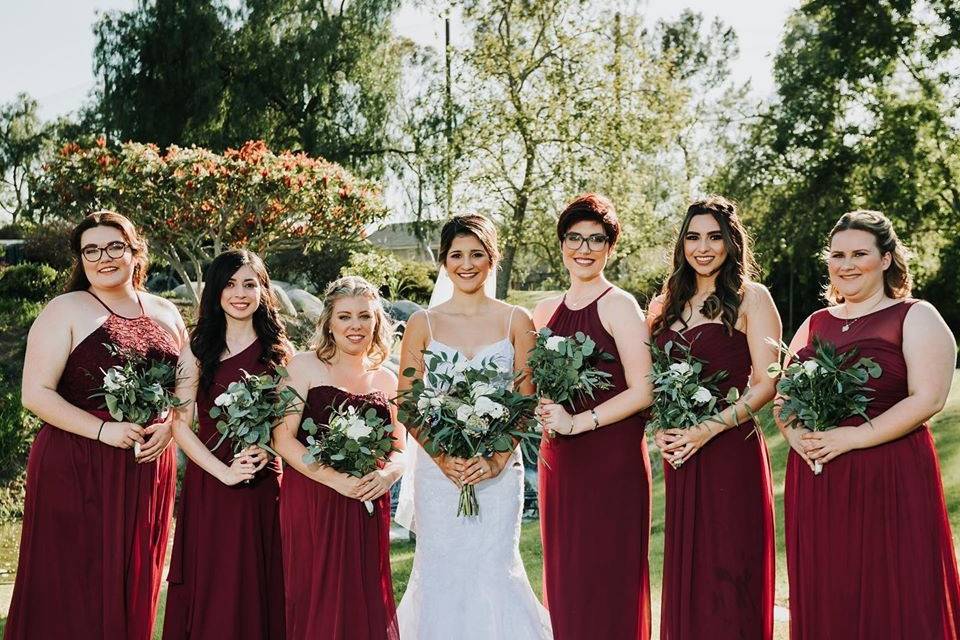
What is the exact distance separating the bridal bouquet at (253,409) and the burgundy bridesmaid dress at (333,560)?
6.9 inches

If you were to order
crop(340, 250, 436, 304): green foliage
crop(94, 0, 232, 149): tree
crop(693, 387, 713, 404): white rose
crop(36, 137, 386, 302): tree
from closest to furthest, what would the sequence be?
crop(693, 387, 713, 404): white rose → crop(36, 137, 386, 302): tree → crop(340, 250, 436, 304): green foliage → crop(94, 0, 232, 149): tree

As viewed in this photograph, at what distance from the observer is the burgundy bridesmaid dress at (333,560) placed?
17.6 feet

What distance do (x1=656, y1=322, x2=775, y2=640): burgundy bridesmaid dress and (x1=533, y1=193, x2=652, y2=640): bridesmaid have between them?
205mm

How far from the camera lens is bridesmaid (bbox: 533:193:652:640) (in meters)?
5.62

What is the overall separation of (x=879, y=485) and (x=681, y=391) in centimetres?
112

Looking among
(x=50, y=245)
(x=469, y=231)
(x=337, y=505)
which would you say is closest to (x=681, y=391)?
(x=469, y=231)

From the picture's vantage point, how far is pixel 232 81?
89.2 feet

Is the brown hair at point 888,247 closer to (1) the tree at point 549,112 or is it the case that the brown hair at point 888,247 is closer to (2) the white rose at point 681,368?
(2) the white rose at point 681,368

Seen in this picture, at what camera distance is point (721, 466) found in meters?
5.54

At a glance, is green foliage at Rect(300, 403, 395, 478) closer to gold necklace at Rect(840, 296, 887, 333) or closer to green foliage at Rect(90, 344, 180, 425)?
green foliage at Rect(90, 344, 180, 425)

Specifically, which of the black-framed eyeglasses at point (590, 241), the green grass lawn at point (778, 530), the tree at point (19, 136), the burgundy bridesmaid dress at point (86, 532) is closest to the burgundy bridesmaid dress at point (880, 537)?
the black-framed eyeglasses at point (590, 241)

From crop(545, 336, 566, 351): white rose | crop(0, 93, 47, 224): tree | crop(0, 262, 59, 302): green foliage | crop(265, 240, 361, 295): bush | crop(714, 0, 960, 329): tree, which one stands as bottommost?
crop(545, 336, 566, 351): white rose

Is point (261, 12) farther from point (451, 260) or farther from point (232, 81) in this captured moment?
point (451, 260)

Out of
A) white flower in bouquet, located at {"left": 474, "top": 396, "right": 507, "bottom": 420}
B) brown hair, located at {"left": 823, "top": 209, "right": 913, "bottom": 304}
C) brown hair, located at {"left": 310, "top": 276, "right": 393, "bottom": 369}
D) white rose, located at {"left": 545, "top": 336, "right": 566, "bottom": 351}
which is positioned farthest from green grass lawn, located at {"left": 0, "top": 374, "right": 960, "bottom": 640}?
brown hair, located at {"left": 310, "top": 276, "right": 393, "bottom": 369}
